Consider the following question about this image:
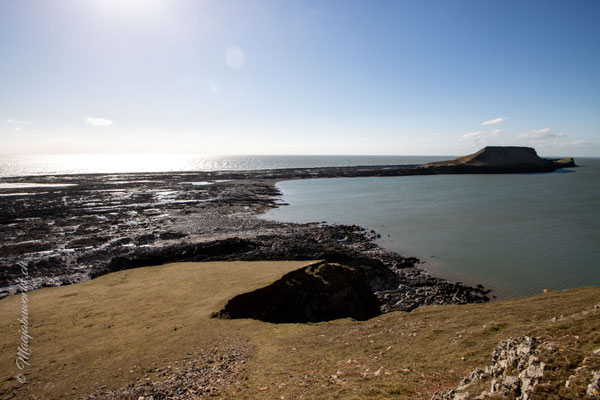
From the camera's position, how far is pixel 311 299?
49.4ft

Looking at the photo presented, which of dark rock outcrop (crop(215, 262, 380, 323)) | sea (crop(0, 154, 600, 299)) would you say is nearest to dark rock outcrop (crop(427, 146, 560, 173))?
sea (crop(0, 154, 600, 299))

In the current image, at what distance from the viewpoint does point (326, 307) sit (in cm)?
1484

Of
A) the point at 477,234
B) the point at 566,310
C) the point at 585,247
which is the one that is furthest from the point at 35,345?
the point at 585,247

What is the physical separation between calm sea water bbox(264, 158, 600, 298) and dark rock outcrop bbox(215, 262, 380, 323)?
8891 millimetres

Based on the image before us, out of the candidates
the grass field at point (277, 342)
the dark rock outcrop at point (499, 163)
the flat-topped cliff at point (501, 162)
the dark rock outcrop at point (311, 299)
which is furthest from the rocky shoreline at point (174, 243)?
the flat-topped cliff at point (501, 162)

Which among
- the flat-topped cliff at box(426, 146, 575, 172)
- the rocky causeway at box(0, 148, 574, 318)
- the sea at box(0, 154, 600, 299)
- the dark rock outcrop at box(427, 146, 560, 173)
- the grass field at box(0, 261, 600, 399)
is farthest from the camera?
the flat-topped cliff at box(426, 146, 575, 172)

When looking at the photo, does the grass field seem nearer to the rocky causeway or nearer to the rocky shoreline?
the rocky causeway

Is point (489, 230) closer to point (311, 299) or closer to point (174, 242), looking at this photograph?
point (311, 299)

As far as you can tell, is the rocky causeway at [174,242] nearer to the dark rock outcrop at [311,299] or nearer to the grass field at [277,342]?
the dark rock outcrop at [311,299]

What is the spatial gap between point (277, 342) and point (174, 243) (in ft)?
72.5

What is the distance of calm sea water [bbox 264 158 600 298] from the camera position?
21469 millimetres

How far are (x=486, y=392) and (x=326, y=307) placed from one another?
383 inches

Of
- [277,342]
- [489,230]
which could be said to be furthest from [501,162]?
[277,342]

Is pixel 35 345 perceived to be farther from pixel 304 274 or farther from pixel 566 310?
pixel 566 310
